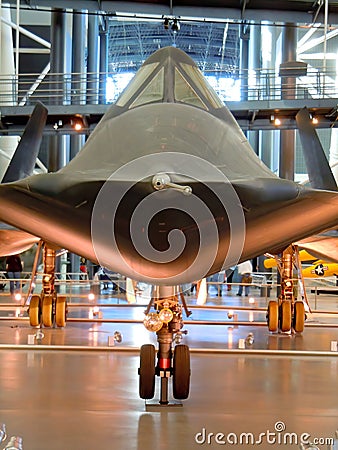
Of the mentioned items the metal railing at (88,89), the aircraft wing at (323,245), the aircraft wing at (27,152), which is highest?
the metal railing at (88,89)

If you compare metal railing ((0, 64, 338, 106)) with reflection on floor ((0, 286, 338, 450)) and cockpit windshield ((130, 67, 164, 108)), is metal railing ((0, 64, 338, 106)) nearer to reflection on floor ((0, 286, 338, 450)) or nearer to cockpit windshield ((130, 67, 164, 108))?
reflection on floor ((0, 286, 338, 450))

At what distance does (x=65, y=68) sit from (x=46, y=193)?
16.5 metres

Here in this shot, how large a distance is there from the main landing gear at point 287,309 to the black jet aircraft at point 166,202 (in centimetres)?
504

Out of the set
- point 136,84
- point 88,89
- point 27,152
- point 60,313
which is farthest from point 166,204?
point 88,89

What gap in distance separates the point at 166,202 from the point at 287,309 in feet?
22.4

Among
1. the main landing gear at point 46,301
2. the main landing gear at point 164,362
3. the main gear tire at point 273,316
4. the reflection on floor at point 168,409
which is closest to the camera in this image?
the reflection on floor at point 168,409

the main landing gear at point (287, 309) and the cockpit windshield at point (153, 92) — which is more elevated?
the cockpit windshield at point (153, 92)

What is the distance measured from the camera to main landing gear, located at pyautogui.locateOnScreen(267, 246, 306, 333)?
9414 mm

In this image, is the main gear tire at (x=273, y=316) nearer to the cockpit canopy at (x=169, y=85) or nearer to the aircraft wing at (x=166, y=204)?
the cockpit canopy at (x=169, y=85)

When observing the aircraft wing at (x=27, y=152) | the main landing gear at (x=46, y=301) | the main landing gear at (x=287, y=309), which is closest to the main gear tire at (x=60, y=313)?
the main landing gear at (x=46, y=301)

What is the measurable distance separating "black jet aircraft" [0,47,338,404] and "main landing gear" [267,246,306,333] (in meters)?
5.04

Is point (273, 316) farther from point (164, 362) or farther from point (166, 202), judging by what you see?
point (166, 202)

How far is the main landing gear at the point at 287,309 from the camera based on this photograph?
941cm

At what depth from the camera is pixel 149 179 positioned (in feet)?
9.92
